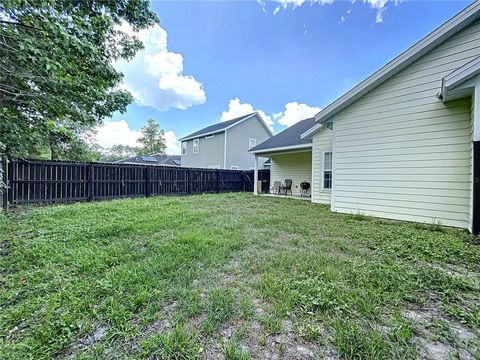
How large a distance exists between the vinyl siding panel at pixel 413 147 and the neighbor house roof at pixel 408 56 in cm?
15

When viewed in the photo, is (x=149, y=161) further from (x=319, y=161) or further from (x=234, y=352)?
(x=234, y=352)

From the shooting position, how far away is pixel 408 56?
16.2ft

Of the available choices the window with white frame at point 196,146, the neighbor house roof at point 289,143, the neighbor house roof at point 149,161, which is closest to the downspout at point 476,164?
the neighbor house roof at point 289,143

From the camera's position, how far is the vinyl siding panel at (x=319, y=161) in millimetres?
8148

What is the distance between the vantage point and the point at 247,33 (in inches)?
435

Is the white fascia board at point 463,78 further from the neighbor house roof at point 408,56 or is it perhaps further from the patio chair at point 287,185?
the patio chair at point 287,185

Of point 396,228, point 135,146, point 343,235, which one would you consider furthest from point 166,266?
point 135,146

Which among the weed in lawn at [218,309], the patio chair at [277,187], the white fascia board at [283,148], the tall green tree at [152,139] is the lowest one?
the weed in lawn at [218,309]

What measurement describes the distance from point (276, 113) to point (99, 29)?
1854 cm

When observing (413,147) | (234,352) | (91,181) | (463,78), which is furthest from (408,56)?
(91,181)

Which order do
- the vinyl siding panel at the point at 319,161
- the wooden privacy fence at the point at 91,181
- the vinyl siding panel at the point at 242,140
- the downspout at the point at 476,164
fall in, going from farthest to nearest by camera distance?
the vinyl siding panel at the point at 242,140
the vinyl siding panel at the point at 319,161
the wooden privacy fence at the point at 91,181
the downspout at the point at 476,164

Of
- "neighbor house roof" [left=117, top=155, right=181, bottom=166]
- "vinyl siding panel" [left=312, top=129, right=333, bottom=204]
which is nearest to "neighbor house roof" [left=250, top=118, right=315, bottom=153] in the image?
"vinyl siding panel" [left=312, top=129, right=333, bottom=204]

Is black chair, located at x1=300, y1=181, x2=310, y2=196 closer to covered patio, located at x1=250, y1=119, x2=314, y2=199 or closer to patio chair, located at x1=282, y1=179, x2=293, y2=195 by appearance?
covered patio, located at x1=250, y1=119, x2=314, y2=199

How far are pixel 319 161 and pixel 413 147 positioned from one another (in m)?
3.54
